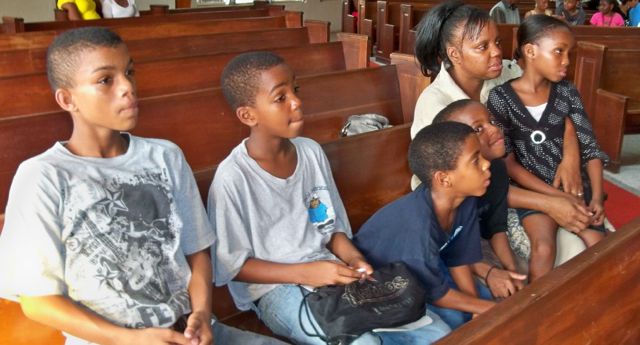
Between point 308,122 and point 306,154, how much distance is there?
3.51 feet

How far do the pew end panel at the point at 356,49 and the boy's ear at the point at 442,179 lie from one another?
7.05 feet

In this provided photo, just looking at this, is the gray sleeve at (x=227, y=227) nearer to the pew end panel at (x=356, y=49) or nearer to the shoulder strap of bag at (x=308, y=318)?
the shoulder strap of bag at (x=308, y=318)

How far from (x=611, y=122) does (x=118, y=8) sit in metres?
4.07

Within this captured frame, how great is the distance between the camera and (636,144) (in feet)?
15.3

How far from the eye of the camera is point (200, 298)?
1.42 m

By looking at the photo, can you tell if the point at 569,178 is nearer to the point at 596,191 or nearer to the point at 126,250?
the point at 596,191

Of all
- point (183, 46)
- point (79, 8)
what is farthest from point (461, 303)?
point (79, 8)

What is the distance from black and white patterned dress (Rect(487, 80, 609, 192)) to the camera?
2201mm

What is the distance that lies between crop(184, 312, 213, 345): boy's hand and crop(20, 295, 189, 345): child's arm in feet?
0.16

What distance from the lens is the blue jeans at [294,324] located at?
1524 millimetres

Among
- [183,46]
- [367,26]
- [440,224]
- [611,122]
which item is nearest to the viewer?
[440,224]

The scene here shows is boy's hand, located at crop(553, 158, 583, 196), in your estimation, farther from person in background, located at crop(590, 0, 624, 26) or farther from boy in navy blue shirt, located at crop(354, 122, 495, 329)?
person in background, located at crop(590, 0, 624, 26)

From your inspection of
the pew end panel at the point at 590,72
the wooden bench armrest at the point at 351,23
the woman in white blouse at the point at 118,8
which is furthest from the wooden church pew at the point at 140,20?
the wooden bench armrest at the point at 351,23

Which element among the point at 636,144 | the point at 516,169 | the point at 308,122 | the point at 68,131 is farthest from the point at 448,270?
the point at 636,144
